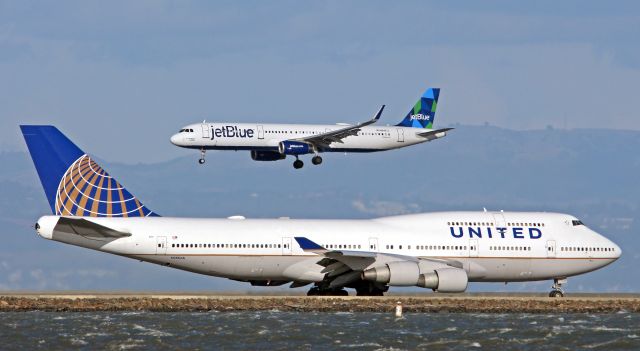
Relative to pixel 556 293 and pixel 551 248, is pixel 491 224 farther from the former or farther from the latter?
pixel 556 293

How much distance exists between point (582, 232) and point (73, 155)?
23.1 metres

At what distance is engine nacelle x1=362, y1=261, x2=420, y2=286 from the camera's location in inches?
2228

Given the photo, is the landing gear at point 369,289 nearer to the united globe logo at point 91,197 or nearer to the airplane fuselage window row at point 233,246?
the airplane fuselage window row at point 233,246

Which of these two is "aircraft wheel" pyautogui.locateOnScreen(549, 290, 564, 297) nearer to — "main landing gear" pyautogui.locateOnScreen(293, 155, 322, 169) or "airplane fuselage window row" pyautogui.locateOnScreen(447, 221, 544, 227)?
"airplane fuselage window row" pyautogui.locateOnScreen(447, 221, 544, 227)

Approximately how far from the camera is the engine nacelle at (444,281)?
2251 inches

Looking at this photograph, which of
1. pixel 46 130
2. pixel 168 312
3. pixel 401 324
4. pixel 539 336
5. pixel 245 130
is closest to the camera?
pixel 539 336

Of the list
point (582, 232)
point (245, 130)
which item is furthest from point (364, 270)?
point (245, 130)

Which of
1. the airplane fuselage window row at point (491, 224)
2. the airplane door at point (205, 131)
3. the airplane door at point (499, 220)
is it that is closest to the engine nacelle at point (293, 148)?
the airplane door at point (205, 131)

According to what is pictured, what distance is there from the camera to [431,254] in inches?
2349

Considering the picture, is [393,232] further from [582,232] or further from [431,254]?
[582,232]

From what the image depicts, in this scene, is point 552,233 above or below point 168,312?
above

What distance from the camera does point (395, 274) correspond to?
56.6 metres

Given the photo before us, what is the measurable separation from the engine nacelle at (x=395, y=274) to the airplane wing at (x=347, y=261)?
467 millimetres

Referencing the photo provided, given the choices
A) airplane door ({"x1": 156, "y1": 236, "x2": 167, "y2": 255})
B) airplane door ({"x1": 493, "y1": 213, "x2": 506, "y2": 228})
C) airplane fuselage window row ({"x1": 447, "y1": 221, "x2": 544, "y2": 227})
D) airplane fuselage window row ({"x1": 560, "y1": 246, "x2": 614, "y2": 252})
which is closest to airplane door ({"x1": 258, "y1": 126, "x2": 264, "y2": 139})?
airplane door ({"x1": 493, "y1": 213, "x2": 506, "y2": 228})
